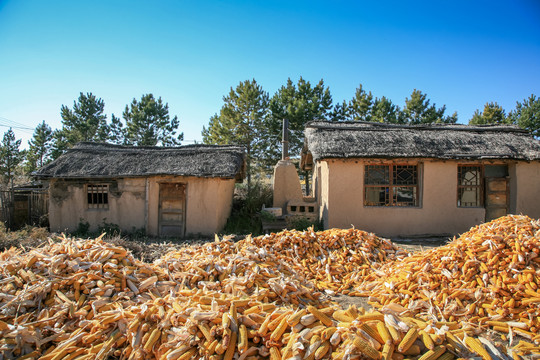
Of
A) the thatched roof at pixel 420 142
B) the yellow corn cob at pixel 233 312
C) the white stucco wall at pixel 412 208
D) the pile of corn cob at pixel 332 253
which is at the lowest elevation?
the pile of corn cob at pixel 332 253

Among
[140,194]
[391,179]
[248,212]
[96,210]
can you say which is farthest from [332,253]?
[96,210]

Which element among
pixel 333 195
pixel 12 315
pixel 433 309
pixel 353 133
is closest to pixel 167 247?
pixel 12 315

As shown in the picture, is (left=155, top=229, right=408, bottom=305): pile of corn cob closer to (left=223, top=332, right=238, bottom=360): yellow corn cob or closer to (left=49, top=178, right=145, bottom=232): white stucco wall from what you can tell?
(left=223, top=332, right=238, bottom=360): yellow corn cob

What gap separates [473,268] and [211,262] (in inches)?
158

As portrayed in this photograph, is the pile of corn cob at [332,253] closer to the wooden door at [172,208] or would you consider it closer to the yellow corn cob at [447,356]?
the yellow corn cob at [447,356]

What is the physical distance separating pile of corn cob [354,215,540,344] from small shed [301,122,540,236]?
4.56 m

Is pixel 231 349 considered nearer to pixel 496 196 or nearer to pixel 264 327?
pixel 264 327

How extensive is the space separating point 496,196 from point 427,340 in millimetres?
10635

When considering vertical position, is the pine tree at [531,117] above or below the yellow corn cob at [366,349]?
above

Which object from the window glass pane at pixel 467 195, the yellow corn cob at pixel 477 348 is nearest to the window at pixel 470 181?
the window glass pane at pixel 467 195

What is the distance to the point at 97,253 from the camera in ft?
12.2

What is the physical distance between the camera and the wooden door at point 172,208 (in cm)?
1022

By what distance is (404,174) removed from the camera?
1050cm

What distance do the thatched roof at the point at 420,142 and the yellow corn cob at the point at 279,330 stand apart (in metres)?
7.27
